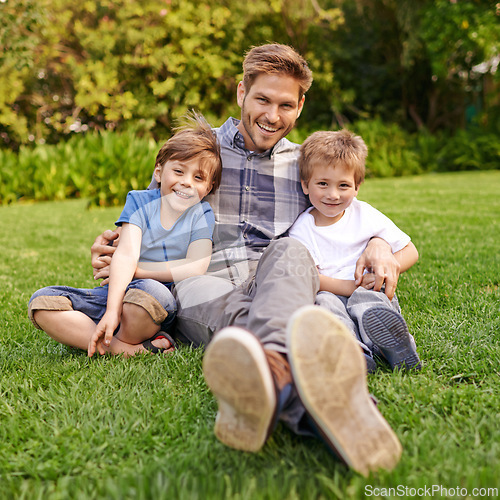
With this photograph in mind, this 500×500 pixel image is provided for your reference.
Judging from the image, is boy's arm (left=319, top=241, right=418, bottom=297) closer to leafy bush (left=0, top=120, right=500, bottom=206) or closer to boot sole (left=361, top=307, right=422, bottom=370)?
boot sole (left=361, top=307, right=422, bottom=370)

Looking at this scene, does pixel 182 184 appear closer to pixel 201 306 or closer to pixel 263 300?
pixel 201 306

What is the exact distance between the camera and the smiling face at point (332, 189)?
239cm

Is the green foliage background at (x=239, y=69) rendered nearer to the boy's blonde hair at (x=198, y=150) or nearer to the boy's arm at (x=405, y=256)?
the boy's blonde hair at (x=198, y=150)

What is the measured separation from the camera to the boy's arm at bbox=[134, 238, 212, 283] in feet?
7.64

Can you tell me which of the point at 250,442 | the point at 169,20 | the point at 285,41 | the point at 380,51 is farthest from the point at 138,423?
the point at 380,51

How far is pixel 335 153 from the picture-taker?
2.39 meters

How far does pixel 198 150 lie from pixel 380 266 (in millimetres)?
1066

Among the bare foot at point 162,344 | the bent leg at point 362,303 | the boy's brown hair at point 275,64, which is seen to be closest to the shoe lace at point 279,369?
the bent leg at point 362,303

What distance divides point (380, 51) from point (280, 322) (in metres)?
17.4

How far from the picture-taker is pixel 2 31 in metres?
9.61

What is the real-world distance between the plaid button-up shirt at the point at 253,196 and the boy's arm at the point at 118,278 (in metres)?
0.46

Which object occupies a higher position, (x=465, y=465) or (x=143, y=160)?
(x=143, y=160)

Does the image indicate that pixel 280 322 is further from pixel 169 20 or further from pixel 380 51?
pixel 380 51

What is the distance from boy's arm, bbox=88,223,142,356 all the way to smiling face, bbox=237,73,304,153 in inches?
33.6
